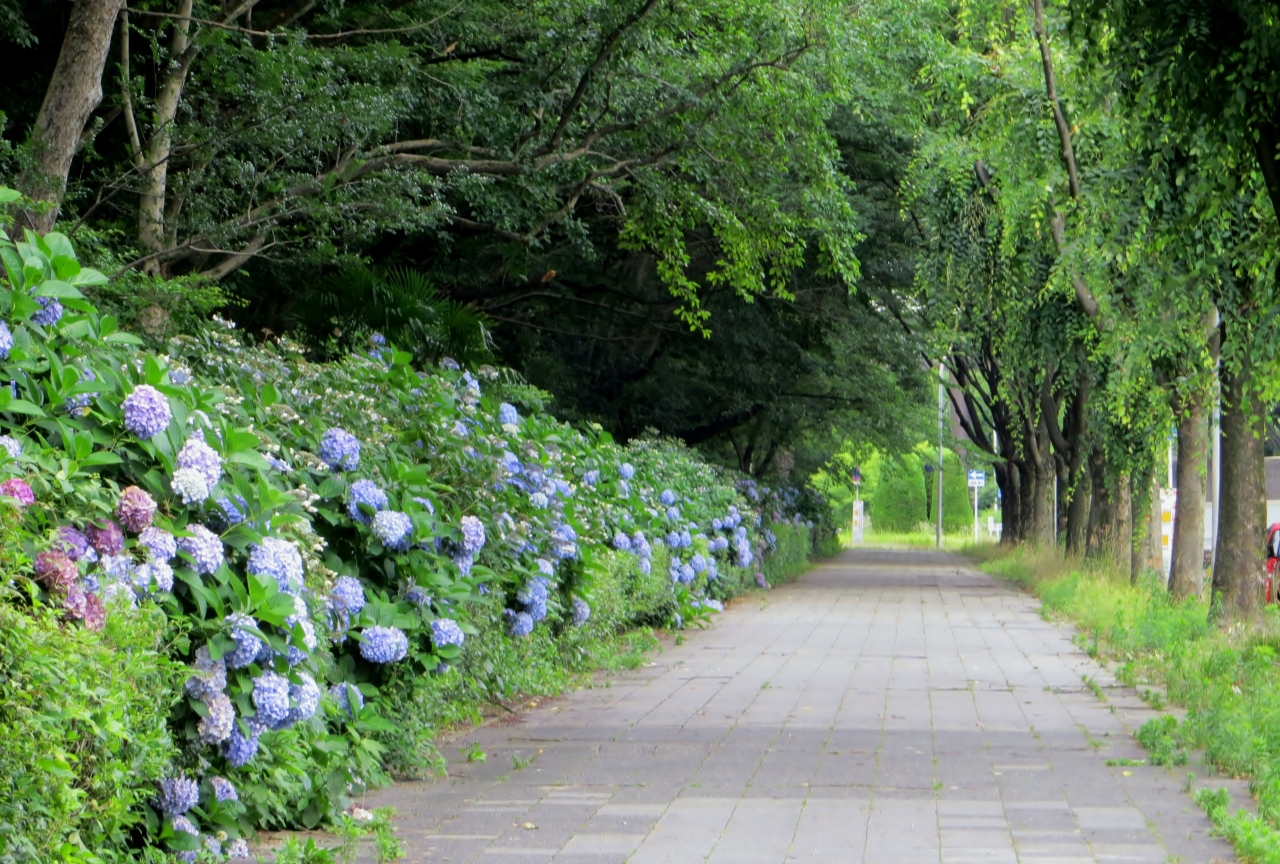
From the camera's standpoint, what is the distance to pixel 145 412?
455cm

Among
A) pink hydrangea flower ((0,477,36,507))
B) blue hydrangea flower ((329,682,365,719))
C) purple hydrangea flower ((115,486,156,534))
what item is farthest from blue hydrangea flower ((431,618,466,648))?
pink hydrangea flower ((0,477,36,507))

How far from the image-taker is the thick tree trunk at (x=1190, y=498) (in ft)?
51.5

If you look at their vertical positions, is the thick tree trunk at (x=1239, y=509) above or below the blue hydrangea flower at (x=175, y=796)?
above

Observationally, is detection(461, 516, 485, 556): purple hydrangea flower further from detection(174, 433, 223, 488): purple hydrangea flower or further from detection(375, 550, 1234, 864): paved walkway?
detection(174, 433, 223, 488): purple hydrangea flower

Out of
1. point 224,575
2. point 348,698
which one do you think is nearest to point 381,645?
point 348,698

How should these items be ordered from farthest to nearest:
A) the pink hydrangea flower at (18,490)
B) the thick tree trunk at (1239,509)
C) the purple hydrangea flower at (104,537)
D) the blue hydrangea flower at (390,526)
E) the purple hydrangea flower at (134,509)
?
the thick tree trunk at (1239,509) → the blue hydrangea flower at (390,526) → the purple hydrangea flower at (134,509) → the purple hydrangea flower at (104,537) → the pink hydrangea flower at (18,490)

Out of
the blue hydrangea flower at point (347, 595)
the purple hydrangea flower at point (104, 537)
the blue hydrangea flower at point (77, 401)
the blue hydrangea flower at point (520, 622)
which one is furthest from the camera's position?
the blue hydrangea flower at point (520, 622)

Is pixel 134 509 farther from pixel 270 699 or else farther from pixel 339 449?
pixel 339 449

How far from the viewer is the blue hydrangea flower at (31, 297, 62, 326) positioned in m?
4.56

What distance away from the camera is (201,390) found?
534 cm

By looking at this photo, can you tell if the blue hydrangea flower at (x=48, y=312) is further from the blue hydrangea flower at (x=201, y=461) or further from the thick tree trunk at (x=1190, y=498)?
the thick tree trunk at (x=1190, y=498)

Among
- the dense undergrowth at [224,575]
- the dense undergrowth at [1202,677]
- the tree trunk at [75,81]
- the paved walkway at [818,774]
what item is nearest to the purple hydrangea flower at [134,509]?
the dense undergrowth at [224,575]

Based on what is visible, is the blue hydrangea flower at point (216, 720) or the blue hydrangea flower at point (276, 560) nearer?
the blue hydrangea flower at point (216, 720)

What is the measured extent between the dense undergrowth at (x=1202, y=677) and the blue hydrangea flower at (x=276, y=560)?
11.6ft
